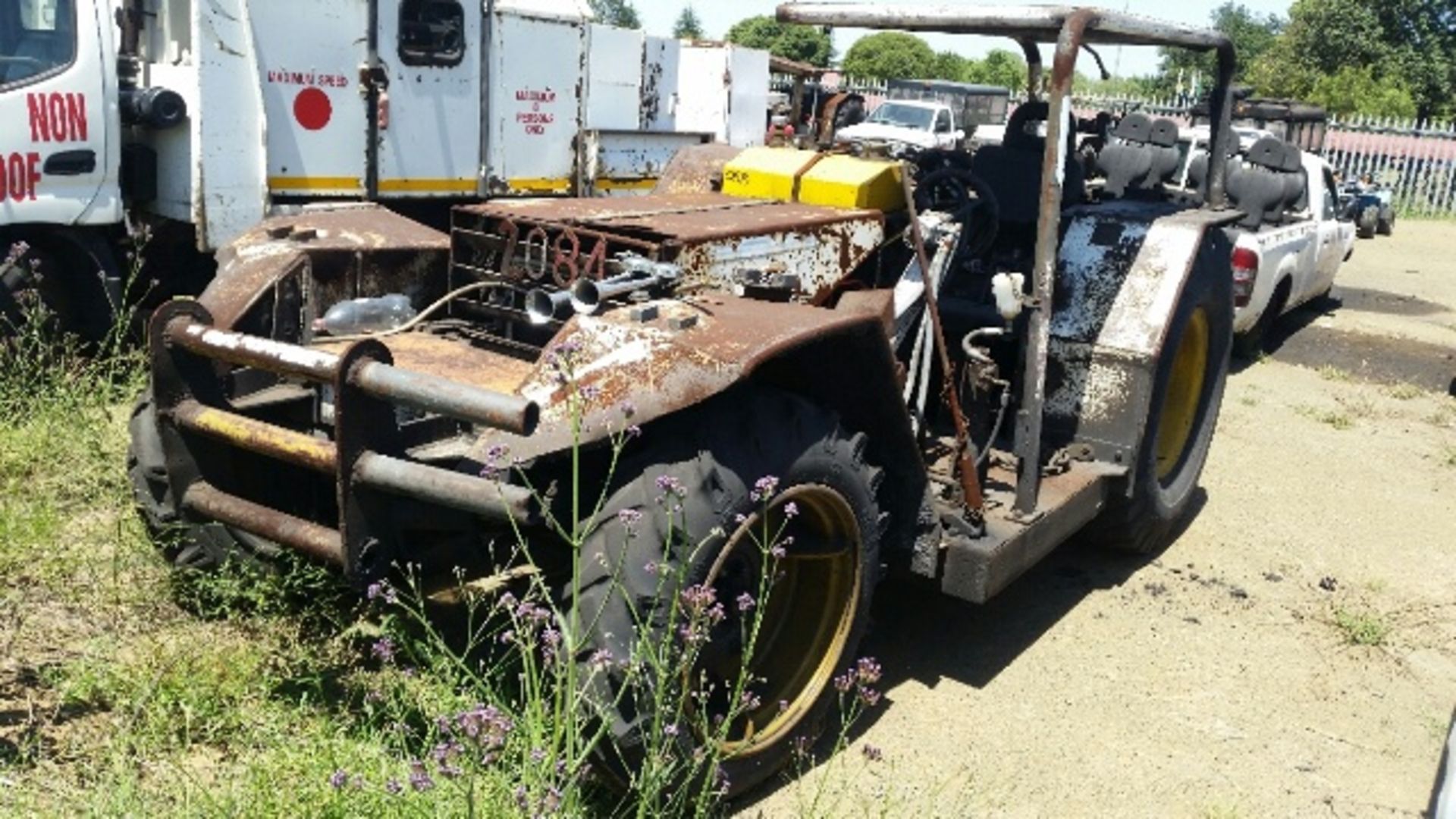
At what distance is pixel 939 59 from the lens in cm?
4622

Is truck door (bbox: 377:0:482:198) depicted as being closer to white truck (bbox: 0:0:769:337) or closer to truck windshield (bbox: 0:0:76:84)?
white truck (bbox: 0:0:769:337)

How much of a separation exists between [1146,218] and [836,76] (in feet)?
89.4

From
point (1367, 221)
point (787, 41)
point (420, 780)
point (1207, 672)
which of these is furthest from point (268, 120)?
point (787, 41)

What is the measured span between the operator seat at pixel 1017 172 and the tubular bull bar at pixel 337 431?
2866 mm

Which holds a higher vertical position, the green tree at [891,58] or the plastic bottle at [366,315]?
the green tree at [891,58]

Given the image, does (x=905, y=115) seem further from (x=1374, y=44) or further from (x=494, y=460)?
(x=1374, y=44)

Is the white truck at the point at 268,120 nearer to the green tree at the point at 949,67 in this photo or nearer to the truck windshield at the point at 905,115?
the truck windshield at the point at 905,115

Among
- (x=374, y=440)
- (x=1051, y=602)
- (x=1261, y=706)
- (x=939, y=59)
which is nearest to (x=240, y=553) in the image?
(x=374, y=440)

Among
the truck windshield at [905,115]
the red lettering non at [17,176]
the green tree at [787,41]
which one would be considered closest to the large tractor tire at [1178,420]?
the red lettering non at [17,176]

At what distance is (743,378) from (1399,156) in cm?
2449

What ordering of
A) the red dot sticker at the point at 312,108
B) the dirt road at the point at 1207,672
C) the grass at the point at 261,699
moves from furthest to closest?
the red dot sticker at the point at 312,108 → the dirt road at the point at 1207,672 → the grass at the point at 261,699

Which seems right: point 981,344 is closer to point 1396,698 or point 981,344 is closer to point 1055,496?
point 1055,496

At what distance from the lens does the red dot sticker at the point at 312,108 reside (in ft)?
28.2

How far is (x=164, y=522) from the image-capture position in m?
3.91
